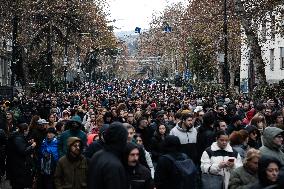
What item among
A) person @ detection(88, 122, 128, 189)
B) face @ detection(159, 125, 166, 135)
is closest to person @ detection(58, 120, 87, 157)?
face @ detection(159, 125, 166, 135)

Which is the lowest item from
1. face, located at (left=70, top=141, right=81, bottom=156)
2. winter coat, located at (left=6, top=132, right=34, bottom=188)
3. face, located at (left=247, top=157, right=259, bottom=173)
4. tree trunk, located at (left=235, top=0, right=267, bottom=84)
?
winter coat, located at (left=6, top=132, right=34, bottom=188)

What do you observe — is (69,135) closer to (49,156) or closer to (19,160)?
(49,156)

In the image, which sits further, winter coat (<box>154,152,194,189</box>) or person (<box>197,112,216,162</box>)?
person (<box>197,112,216,162</box>)

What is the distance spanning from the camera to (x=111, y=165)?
6207mm

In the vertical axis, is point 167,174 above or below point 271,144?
below

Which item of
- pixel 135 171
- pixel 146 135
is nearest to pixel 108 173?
pixel 135 171

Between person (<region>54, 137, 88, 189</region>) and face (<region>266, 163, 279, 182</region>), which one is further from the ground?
face (<region>266, 163, 279, 182</region>)

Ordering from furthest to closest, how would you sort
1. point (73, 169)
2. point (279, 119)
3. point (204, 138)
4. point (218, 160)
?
point (279, 119) < point (204, 138) < point (218, 160) < point (73, 169)

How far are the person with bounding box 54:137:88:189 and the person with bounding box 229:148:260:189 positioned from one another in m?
2.10

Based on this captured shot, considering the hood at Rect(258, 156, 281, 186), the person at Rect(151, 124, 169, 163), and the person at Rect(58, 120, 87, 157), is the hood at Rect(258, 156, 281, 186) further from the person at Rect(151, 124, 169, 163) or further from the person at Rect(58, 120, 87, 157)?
the person at Rect(151, 124, 169, 163)

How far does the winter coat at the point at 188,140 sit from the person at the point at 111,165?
4.87 metres

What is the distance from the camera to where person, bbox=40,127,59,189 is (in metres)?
11.0

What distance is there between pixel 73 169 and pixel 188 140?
3.36 m

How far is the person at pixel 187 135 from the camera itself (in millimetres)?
11273
